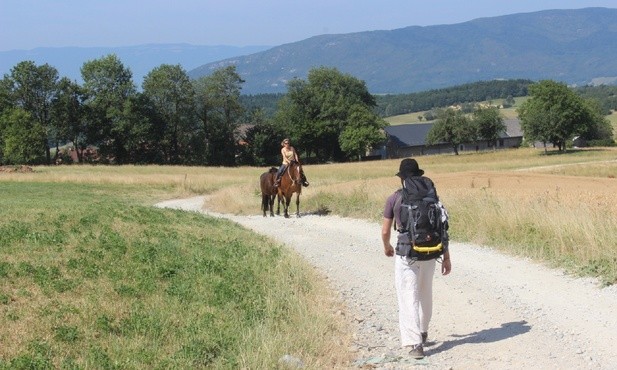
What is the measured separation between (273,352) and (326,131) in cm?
10275

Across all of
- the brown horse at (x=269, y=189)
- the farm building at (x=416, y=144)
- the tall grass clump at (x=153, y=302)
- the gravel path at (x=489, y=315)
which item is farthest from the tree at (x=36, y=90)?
the gravel path at (x=489, y=315)

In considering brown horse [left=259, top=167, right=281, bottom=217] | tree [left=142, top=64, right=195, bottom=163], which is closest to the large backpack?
brown horse [left=259, top=167, right=281, bottom=217]

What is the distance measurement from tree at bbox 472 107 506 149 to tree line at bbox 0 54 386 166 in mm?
21921

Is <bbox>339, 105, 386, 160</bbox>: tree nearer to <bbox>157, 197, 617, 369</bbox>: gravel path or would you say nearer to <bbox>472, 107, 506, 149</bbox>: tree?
<bbox>472, 107, 506, 149</bbox>: tree

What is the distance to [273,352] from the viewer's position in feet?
26.7

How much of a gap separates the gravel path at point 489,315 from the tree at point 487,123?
110993 mm

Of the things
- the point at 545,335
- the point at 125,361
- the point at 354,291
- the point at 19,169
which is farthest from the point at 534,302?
the point at 19,169

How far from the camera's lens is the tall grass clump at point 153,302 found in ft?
27.8

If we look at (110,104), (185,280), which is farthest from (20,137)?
(185,280)

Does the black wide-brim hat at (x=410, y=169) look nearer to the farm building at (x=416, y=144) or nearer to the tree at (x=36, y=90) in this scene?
the tree at (x=36, y=90)

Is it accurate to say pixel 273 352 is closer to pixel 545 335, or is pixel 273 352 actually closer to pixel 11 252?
pixel 545 335

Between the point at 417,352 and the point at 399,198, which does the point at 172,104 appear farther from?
the point at 417,352

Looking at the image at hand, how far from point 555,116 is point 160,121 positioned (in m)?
54.2

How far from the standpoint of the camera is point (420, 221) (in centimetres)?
841
